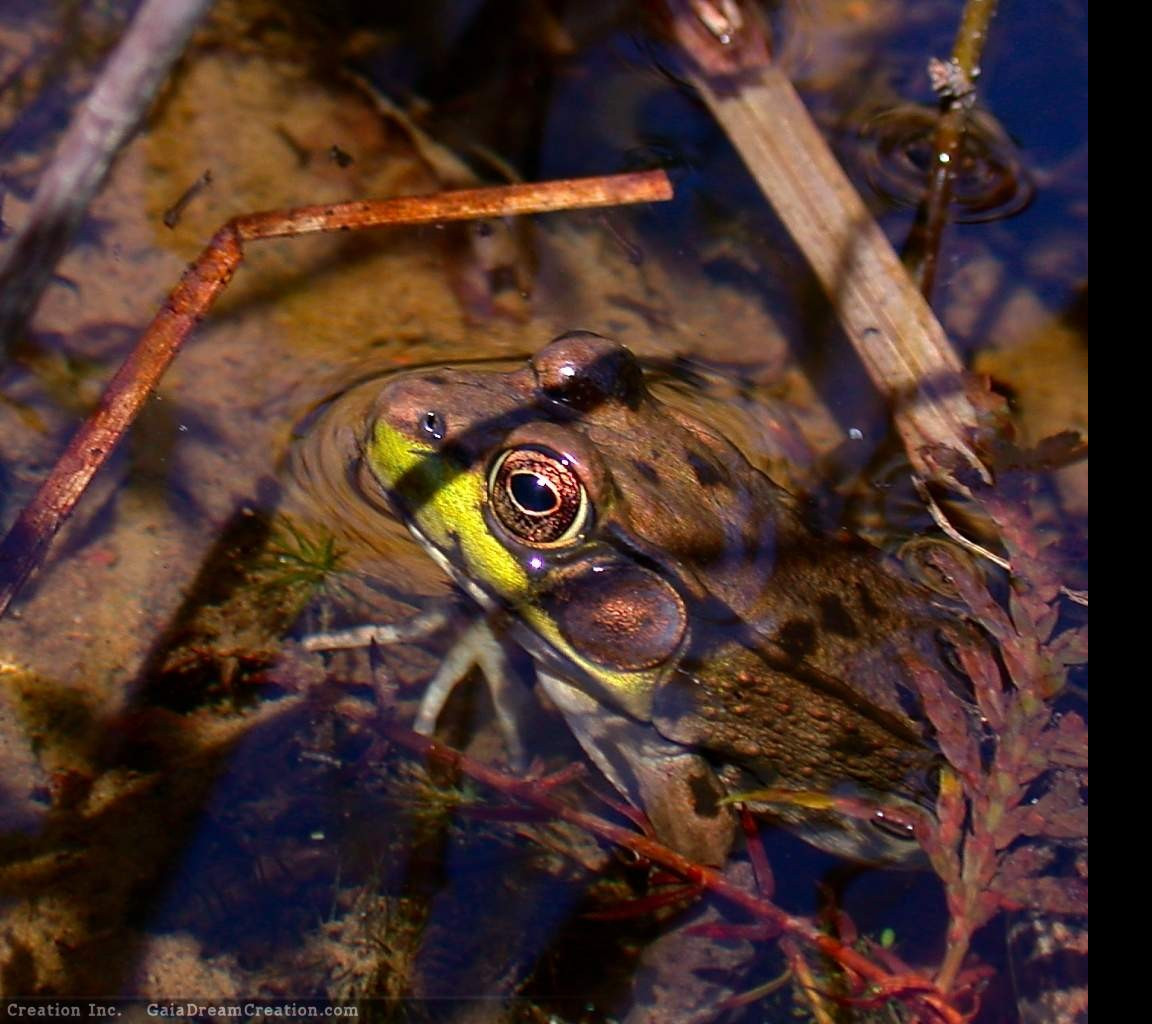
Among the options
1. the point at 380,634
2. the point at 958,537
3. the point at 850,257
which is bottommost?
the point at 380,634

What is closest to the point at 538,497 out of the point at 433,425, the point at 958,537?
the point at 433,425

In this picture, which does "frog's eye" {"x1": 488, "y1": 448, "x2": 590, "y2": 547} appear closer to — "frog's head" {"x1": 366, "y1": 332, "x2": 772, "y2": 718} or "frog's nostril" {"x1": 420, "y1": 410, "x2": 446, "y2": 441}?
"frog's head" {"x1": 366, "y1": 332, "x2": 772, "y2": 718}

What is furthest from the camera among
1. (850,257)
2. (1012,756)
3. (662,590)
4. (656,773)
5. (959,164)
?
(959,164)

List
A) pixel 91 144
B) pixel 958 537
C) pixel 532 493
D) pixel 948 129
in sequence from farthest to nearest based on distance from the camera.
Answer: pixel 948 129
pixel 958 537
pixel 532 493
pixel 91 144

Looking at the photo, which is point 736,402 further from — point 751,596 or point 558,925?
point 558,925

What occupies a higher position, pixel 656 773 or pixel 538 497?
pixel 538 497

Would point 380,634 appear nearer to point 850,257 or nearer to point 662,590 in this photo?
point 662,590
